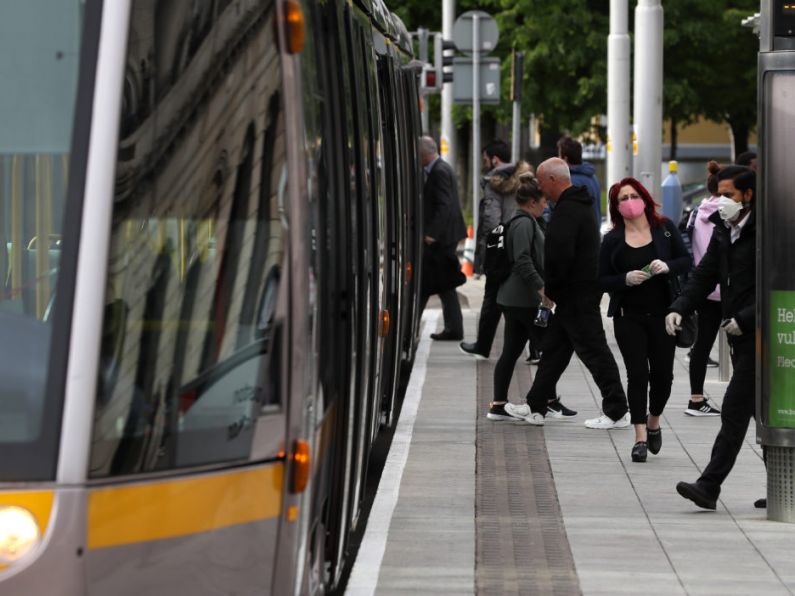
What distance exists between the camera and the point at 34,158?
464cm

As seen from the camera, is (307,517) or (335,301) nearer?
(307,517)

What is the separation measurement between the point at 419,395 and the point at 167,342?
8.64 meters

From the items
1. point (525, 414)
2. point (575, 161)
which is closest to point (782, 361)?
point (525, 414)

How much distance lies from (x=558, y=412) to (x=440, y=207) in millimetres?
4333

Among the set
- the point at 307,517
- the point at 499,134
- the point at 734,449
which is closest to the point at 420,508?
the point at 734,449

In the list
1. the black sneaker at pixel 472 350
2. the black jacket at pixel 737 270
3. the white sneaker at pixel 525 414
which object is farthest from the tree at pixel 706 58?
the black jacket at pixel 737 270

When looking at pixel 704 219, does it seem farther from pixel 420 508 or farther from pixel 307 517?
pixel 307 517

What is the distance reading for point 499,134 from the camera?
54812mm

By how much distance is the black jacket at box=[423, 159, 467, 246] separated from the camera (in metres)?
16.2

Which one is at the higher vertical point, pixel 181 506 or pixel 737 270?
pixel 737 270

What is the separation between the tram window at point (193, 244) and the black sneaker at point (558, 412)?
24.9 feet

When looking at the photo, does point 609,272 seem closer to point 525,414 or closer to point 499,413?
point 525,414

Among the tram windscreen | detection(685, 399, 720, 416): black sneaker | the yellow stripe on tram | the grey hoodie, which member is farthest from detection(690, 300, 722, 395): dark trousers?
the tram windscreen

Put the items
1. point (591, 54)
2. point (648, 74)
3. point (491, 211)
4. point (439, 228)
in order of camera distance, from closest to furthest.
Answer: point (491, 211) → point (439, 228) → point (648, 74) → point (591, 54)
